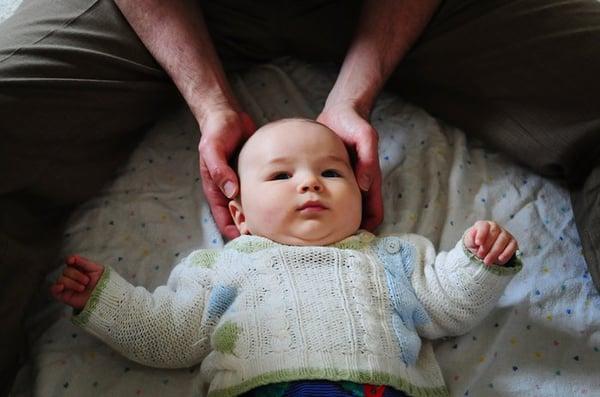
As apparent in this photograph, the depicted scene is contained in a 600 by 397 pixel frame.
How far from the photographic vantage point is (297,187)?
100cm

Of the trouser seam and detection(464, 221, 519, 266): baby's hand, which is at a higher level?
the trouser seam

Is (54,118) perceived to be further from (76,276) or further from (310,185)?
(310,185)

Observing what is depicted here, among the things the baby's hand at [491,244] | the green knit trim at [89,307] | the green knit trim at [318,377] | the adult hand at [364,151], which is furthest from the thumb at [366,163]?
the green knit trim at [89,307]

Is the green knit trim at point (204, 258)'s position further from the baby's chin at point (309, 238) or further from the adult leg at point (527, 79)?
the adult leg at point (527, 79)

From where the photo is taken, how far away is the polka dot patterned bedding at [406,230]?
1.00 metres

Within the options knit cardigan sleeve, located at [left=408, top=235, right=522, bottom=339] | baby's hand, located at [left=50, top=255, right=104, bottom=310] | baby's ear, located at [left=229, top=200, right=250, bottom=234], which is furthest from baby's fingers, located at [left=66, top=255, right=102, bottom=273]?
knit cardigan sleeve, located at [left=408, top=235, right=522, bottom=339]

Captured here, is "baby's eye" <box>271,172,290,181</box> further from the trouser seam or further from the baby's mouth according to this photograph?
the trouser seam

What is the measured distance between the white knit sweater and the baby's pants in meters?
0.19

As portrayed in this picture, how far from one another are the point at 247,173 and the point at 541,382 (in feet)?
1.74

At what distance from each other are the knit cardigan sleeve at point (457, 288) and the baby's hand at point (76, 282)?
46 centimetres

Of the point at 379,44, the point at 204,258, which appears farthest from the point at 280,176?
the point at 379,44

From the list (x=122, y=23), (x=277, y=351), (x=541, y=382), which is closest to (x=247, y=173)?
(x=277, y=351)

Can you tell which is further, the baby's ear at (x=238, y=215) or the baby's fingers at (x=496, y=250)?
the baby's ear at (x=238, y=215)

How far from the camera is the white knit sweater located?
0.91 meters
